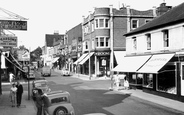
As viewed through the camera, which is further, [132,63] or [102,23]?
[102,23]

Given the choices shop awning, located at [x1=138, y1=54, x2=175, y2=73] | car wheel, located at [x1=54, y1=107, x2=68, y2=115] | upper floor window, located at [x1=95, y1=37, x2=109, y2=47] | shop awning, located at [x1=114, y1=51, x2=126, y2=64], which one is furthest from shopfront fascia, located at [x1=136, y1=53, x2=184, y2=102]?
upper floor window, located at [x1=95, y1=37, x2=109, y2=47]

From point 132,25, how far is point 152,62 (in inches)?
942

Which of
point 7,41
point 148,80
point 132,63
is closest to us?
point 7,41

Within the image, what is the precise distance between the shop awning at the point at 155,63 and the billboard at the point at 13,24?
11.1 m

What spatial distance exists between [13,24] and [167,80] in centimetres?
1347

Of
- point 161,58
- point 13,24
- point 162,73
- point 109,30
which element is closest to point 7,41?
point 13,24

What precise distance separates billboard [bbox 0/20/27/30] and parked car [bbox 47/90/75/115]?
402 cm

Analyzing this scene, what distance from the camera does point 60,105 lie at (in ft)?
40.2

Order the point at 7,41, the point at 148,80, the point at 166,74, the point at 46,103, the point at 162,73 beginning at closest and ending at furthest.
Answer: the point at 7,41 → the point at 46,103 → the point at 166,74 → the point at 162,73 → the point at 148,80

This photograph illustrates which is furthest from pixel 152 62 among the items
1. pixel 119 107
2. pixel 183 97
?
pixel 119 107

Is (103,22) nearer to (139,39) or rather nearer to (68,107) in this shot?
(139,39)

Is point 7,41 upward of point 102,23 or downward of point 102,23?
downward

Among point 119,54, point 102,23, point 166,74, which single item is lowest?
point 166,74

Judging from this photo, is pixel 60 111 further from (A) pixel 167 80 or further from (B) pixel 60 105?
(A) pixel 167 80
